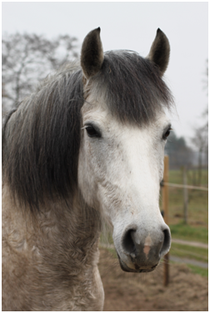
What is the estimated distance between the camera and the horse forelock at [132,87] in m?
1.50

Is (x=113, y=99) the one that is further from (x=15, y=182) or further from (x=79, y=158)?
(x=15, y=182)

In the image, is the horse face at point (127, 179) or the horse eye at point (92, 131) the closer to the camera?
the horse face at point (127, 179)

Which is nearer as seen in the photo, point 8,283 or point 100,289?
point 8,283

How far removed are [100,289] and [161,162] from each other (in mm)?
1322

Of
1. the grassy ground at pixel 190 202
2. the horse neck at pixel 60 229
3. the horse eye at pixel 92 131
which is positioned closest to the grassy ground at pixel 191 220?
the grassy ground at pixel 190 202

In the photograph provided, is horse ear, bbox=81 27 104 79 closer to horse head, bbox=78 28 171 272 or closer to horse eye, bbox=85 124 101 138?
horse head, bbox=78 28 171 272

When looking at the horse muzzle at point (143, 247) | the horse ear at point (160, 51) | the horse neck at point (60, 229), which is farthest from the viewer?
the horse neck at point (60, 229)

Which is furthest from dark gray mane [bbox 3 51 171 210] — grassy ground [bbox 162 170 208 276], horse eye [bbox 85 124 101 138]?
grassy ground [bbox 162 170 208 276]

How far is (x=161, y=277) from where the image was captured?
529 centimetres

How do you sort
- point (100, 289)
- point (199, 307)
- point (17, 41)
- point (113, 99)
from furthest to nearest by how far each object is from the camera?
point (17, 41) < point (199, 307) < point (100, 289) < point (113, 99)

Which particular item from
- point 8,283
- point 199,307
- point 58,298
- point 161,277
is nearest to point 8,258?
point 8,283

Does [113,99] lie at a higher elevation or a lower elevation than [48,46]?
lower

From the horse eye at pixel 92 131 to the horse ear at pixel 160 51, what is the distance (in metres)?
0.71

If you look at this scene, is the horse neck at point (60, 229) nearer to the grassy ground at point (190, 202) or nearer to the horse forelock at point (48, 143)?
the horse forelock at point (48, 143)
